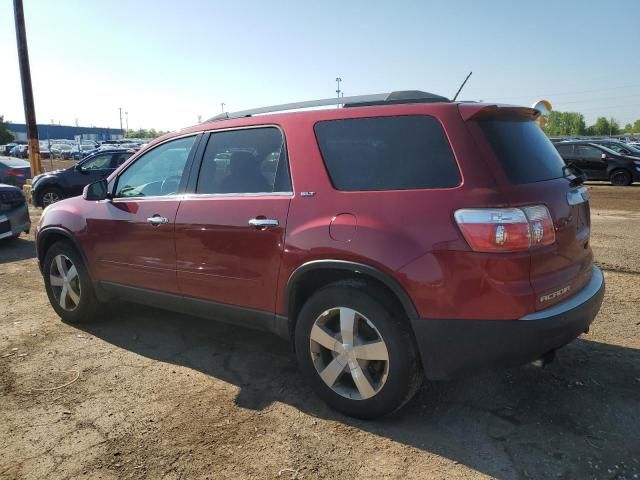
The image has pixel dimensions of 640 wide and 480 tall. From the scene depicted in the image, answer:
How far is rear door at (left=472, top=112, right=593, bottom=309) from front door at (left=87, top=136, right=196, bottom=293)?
231 centimetres

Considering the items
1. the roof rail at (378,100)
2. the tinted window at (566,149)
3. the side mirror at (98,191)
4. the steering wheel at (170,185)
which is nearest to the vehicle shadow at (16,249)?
the side mirror at (98,191)

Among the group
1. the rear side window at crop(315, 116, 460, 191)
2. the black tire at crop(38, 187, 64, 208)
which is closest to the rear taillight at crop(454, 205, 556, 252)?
the rear side window at crop(315, 116, 460, 191)

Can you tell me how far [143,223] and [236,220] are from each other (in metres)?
1.04

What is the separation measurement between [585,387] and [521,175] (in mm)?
1577

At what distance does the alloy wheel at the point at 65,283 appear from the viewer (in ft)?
15.7

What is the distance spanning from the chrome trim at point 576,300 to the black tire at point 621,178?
1726 centimetres

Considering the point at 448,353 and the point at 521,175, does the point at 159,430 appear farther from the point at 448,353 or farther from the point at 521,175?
the point at 521,175

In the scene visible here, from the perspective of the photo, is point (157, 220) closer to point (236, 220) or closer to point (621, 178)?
point (236, 220)

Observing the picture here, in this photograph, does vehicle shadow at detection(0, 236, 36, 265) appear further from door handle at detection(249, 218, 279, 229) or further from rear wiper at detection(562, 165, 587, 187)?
→ rear wiper at detection(562, 165, 587, 187)

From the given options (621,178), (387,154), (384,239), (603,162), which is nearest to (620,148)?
(603,162)

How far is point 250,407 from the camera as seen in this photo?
10.8 ft

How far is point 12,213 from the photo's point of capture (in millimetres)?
8852

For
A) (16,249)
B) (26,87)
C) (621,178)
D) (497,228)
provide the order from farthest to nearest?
(621,178)
(26,87)
(16,249)
(497,228)

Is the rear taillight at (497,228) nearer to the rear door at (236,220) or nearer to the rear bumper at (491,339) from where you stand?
the rear bumper at (491,339)
